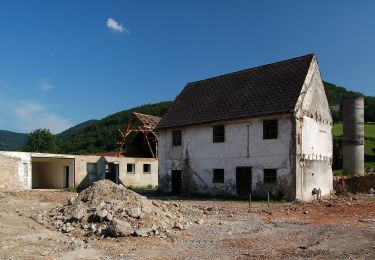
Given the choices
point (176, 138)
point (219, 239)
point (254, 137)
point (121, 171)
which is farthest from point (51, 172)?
point (219, 239)

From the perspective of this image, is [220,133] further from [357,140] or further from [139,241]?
[139,241]

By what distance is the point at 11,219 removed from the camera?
1480 centimetres

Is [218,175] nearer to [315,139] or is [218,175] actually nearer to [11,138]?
[315,139]

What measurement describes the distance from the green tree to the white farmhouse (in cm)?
3887

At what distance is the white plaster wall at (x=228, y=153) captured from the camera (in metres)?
22.6

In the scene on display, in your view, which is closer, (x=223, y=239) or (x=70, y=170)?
(x=223, y=239)

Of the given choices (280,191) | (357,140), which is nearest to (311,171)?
(280,191)

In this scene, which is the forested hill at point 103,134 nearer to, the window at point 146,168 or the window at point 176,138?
the window at point 146,168

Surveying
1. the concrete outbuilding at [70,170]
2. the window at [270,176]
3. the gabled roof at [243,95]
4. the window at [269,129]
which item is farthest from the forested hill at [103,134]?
the window at [270,176]

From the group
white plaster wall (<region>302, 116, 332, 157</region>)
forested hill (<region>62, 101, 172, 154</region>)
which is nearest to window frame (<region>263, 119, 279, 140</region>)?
white plaster wall (<region>302, 116, 332, 157</region>)

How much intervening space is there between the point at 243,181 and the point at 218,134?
3627 millimetres

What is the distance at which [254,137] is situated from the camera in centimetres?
2383

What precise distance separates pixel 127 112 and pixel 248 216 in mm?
76954

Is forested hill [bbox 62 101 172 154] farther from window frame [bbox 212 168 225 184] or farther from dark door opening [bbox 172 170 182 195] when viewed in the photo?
window frame [bbox 212 168 225 184]
